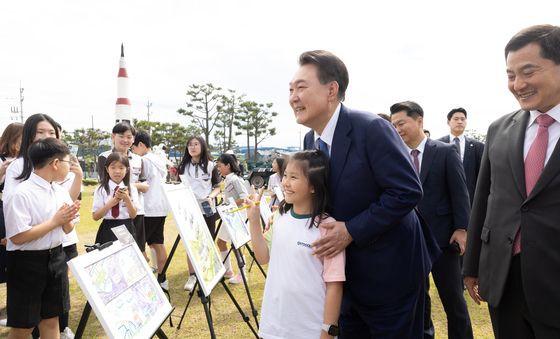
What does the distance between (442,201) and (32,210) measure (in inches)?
130

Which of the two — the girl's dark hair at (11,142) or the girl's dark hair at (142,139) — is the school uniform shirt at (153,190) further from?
the girl's dark hair at (11,142)

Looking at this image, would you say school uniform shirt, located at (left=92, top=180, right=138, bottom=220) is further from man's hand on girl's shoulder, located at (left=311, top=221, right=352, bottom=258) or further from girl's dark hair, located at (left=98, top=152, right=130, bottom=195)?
man's hand on girl's shoulder, located at (left=311, top=221, right=352, bottom=258)

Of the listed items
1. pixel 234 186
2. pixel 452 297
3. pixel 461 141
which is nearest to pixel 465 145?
pixel 461 141

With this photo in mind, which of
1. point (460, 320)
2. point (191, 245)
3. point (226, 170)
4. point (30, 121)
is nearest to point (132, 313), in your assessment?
point (191, 245)

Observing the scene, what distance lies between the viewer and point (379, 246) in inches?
71.8

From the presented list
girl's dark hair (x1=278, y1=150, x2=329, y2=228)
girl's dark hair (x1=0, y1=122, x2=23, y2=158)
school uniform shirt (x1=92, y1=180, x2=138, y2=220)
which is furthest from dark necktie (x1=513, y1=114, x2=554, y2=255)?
girl's dark hair (x1=0, y1=122, x2=23, y2=158)

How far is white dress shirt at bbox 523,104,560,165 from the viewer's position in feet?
5.69

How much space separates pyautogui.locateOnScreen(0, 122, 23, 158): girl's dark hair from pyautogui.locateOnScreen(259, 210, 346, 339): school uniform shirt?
A: 3.36m

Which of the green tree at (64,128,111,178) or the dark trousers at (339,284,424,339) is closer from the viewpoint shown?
the dark trousers at (339,284,424,339)

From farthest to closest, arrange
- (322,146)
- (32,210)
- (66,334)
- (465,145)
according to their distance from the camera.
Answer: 1. (465,145)
2. (66,334)
3. (32,210)
4. (322,146)

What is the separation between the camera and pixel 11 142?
374cm

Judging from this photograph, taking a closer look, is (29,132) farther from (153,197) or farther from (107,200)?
(153,197)

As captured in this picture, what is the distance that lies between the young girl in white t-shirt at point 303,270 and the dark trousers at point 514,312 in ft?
2.87

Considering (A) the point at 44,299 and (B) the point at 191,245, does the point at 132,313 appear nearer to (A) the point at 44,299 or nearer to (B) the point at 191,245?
(B) the point at 191,245
